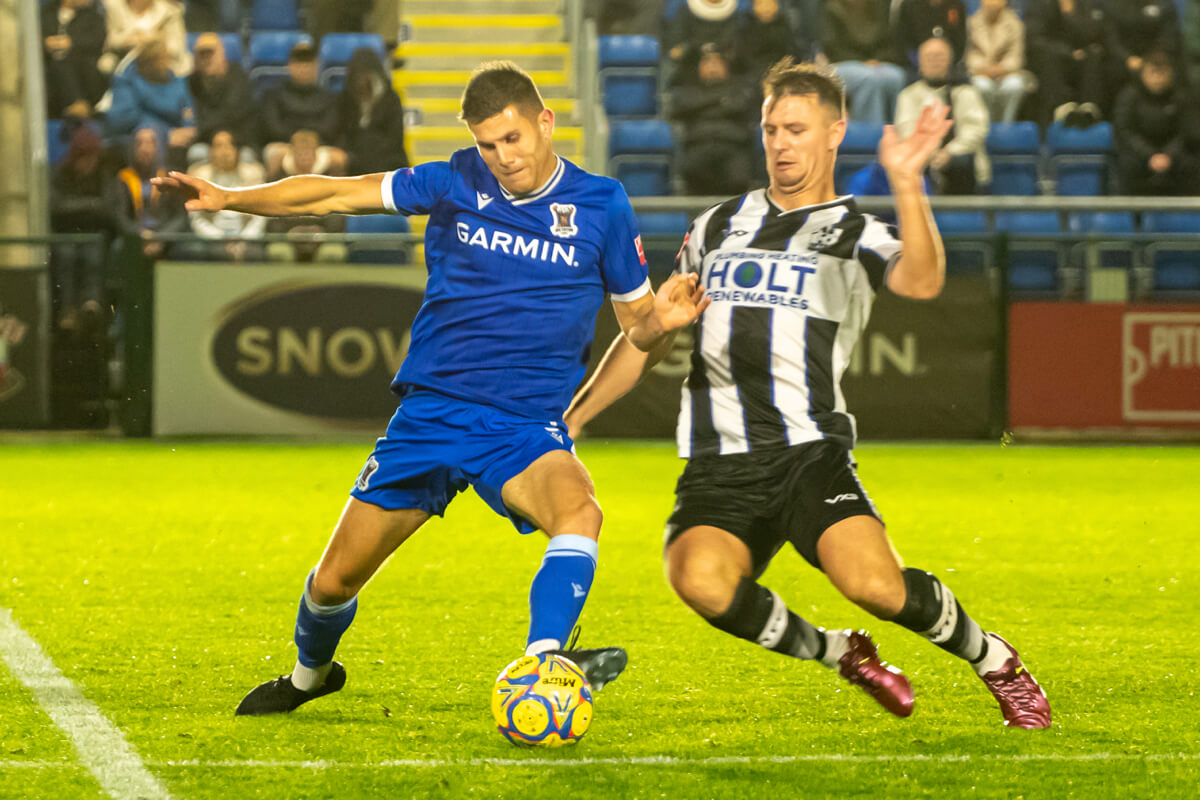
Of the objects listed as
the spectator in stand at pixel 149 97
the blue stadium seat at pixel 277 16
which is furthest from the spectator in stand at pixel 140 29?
the blue stadium seat at pixel 277 16

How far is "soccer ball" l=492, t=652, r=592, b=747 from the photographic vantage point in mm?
3977

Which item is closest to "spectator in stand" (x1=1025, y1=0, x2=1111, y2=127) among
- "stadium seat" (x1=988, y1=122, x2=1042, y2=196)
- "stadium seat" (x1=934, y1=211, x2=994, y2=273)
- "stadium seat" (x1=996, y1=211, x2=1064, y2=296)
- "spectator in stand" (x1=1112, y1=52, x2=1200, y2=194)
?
"stadium seat" (x1=988, y1=122, x2=1042, y2=196)

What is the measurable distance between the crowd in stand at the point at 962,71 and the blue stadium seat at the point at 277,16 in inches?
144

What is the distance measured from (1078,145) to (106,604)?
11465mm

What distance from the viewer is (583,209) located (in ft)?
14.7

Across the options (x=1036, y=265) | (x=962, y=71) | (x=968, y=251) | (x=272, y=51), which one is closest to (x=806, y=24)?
(x=962, y=71)

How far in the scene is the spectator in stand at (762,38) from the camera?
15828 millimetres

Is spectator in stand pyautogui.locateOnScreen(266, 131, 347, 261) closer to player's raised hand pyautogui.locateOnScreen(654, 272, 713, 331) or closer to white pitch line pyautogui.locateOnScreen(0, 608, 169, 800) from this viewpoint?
white pitch line pyautogui.locateOnScreen(0, 608, 169, 800)

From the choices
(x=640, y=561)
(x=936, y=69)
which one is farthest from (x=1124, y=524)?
(x=936, y=69)

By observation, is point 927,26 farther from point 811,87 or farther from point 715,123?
point 811,87

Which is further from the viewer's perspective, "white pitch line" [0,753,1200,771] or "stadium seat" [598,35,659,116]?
"stadium seat" [598,35,659,116]

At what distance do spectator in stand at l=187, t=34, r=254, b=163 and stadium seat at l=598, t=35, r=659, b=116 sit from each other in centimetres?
341

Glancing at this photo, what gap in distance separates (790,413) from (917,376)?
859cm

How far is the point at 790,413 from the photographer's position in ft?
14.8
